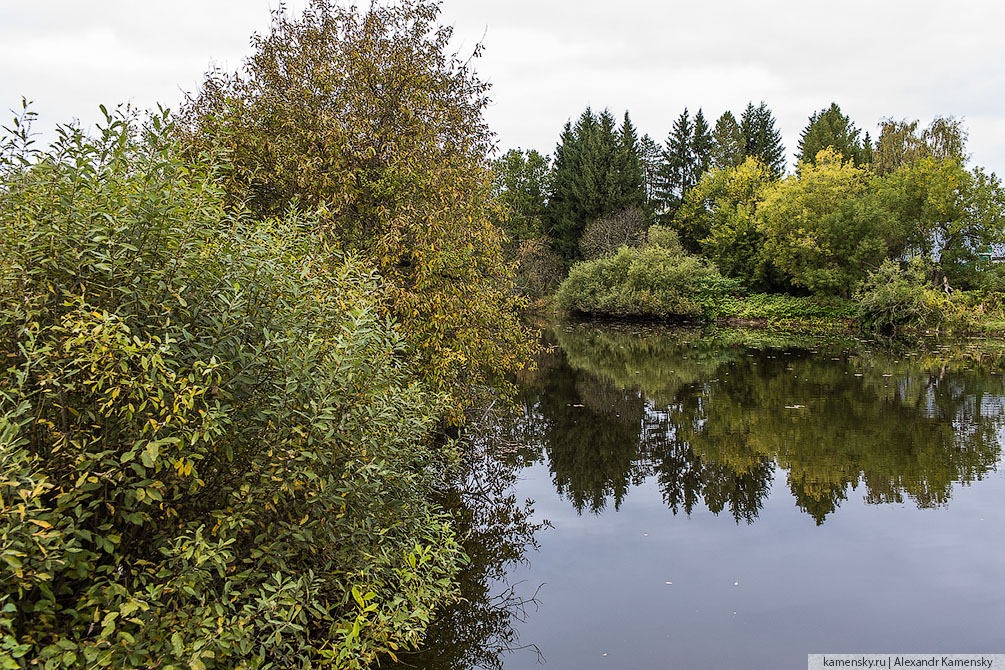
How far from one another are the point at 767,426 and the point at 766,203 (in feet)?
89.1

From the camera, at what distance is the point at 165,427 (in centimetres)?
350

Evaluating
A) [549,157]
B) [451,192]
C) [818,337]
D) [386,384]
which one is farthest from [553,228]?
[386,384]

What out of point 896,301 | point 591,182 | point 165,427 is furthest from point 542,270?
point 165,427

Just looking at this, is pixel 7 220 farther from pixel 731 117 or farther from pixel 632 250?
pixel 731 117

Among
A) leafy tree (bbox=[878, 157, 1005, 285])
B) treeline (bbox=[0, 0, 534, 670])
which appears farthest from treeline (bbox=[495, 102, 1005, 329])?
treeline (bbox=[0, 0, 534, 670])

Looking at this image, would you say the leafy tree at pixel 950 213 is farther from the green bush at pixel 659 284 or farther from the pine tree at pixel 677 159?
the pine tree at pixel 677 159

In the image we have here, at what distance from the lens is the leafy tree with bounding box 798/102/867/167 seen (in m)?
54.8

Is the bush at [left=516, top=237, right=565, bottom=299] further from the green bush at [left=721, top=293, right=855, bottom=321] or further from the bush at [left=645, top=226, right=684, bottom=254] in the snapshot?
the green bush at [left=721, top=293, right=855, bottom=321]

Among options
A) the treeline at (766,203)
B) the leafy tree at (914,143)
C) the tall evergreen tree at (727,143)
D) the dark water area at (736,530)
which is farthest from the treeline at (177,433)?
the tall evergreen tree at (727,143)

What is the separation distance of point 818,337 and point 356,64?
25495mm

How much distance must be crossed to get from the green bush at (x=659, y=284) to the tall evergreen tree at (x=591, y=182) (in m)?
13.2

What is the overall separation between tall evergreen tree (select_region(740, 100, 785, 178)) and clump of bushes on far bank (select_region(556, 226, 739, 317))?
82.2ft

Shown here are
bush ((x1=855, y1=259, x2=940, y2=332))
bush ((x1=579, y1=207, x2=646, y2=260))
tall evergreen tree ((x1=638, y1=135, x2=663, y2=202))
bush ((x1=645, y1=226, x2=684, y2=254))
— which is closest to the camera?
bush ((x1=855, y1=259, x2=940, y2=332))

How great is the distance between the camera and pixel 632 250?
39469mm
